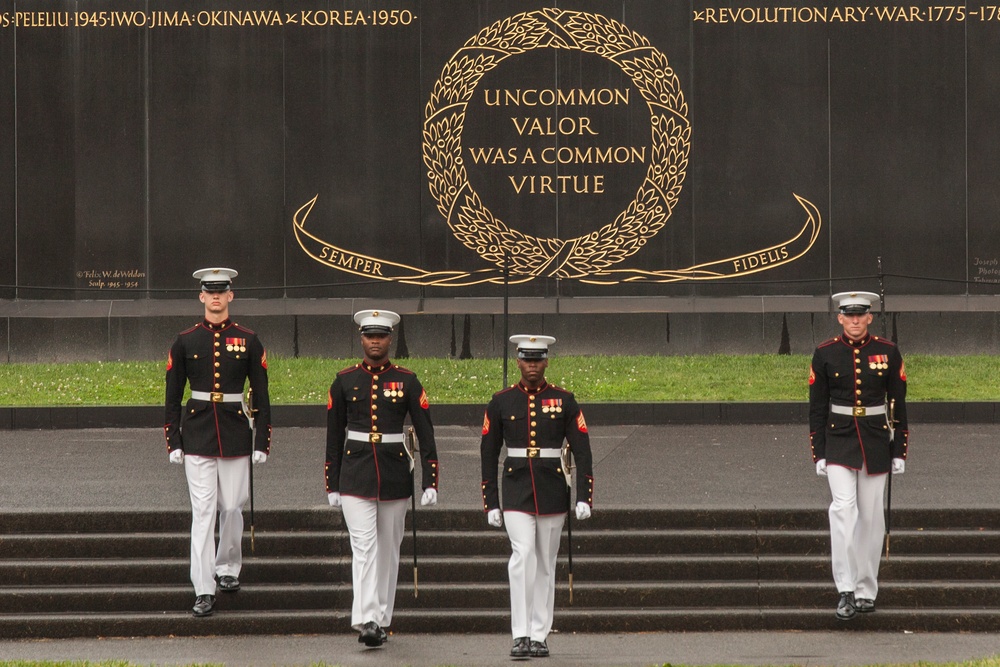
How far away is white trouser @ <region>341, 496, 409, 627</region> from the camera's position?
26.9ft

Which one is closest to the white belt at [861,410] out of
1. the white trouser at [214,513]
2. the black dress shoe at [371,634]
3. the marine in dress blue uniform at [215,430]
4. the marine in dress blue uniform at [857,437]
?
the marine in dress blue uniform at [857,437]

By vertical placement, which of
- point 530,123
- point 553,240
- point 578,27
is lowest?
point 553,240

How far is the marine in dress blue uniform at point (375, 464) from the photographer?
8227mm

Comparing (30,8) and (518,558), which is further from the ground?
(30,8)

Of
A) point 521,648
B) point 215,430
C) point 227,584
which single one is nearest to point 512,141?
point 215,430

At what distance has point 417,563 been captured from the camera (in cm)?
917

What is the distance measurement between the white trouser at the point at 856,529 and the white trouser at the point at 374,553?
236 cm

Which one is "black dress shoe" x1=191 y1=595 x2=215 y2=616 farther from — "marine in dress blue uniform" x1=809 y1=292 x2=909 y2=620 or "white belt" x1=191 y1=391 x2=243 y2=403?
"marine in dress blue uniform" x1=809 y1=292 x2=909 y2=620

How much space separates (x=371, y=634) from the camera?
8203 millimetres

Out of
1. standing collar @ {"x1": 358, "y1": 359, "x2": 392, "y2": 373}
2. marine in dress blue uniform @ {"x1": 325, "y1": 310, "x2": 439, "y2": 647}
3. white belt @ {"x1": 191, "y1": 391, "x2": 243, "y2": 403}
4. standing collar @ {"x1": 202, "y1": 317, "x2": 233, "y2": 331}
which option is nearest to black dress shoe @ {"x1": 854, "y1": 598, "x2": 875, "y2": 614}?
marine in dress blue uniform @ {"x1": 325, "y1": 310, "x2": 439, "y2": 647}

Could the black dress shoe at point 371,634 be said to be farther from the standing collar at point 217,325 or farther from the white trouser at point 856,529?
the white trouser at point 856,529

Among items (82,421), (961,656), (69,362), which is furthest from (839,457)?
(69,362)

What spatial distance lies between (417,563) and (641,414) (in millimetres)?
5395

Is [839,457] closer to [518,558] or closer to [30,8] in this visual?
[518,558]
